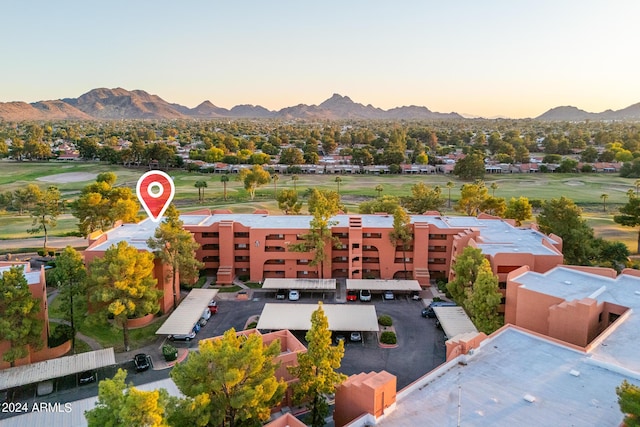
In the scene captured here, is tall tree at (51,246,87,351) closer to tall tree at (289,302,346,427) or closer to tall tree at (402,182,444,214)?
tall tree at (289,302,346,427)

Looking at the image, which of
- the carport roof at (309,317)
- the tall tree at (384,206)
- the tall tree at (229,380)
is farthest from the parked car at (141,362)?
the tall tree at (384,206)

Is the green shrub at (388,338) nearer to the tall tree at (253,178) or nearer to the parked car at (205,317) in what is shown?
A: the parked car at (205,317)

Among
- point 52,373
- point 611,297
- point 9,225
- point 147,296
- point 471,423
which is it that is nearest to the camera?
point 471,423

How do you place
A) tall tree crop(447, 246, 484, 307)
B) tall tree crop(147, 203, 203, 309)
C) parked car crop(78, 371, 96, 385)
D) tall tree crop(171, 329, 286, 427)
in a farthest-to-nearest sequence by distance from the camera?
tall tree crop(147, 203, 203, 309)
tall tree crop(447, 246, 484, 307)
parked car crop(78, 371, 96, 385)
tall tree crop(171, 329, 286, 427)

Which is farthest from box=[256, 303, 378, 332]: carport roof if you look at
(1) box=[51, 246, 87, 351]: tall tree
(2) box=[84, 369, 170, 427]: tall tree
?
(2) box=[84, 369, 170, 427]: tall tree

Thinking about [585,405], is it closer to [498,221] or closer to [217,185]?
[498,221]

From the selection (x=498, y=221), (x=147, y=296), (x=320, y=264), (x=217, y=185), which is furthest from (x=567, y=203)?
(x=217, y=185)

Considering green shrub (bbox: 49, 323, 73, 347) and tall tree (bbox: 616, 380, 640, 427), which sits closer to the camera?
tall tree (bbox: 616, 380, 640, 427)

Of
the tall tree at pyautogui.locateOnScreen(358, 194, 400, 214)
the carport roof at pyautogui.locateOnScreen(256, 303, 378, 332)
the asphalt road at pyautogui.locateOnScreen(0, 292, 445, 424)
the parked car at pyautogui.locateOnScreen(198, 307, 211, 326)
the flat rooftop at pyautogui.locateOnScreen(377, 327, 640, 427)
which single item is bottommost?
the asphalt road at pyautogui.locateOnScreen(0, 292, 445, 424)
